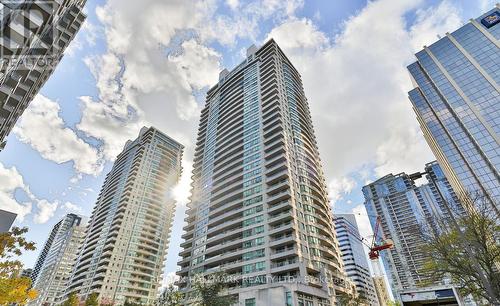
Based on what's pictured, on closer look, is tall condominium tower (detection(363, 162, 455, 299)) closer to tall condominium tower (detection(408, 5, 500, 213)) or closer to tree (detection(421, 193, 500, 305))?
tall condominium tower (detection(408, 5, 500, 213))

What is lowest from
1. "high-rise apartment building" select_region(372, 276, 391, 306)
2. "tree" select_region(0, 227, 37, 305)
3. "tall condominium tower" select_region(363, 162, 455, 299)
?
"tree" select_region(0, 227, 37, 305)

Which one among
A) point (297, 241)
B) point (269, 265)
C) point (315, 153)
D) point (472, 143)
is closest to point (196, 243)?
point (269, 265)

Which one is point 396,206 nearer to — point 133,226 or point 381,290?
point 381,290

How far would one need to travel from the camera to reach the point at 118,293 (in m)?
77.3

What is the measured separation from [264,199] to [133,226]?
59427 mm

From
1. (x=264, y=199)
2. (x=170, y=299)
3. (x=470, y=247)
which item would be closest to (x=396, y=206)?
(x=264, y=199)

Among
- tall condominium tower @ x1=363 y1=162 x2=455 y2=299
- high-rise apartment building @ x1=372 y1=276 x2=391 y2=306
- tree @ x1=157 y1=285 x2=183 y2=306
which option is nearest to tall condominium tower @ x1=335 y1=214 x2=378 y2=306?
tall condominium tower @ x1=363 y1=162 x2=455 y2=299

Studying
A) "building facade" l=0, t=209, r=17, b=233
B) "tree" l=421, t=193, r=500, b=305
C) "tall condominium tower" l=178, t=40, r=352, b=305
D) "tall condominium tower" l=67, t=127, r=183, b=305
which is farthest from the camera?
"tall condominium tower" l=67, t=127, r=183, b=305

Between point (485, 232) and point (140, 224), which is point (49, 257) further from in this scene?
point (485, 232)

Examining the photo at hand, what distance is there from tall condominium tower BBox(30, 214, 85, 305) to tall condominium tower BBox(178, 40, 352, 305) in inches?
3334

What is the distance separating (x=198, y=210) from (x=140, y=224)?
119 feet

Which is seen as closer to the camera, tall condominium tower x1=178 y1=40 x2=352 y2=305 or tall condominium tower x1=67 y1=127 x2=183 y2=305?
tall condominium tower x1=178 y1=40 x2=352 y2=305

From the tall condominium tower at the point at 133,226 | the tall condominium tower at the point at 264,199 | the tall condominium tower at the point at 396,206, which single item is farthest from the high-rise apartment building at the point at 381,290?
the tall condominium tower at the point at 133,226

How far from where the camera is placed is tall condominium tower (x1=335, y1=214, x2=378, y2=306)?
14650 centimetres
